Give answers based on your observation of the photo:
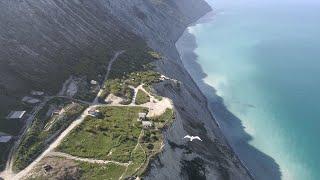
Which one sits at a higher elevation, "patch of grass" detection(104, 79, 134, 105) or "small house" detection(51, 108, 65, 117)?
"small house" detection(51, 108, 65, 117)

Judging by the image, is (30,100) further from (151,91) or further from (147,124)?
(151,91)

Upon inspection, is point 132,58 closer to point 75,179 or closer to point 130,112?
point 130,112

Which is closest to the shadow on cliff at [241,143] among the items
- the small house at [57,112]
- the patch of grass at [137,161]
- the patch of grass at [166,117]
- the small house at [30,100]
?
the patch of grass at [166,117]

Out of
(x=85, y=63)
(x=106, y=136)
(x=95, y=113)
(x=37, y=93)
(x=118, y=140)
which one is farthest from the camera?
(x=85, y=63)

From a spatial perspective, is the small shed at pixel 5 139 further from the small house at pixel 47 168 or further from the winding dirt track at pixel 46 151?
the small house at pixel 47 168

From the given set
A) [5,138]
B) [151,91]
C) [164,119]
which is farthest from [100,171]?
[151,91]

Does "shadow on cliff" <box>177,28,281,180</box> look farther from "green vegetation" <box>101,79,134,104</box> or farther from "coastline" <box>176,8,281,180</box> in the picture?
"green vegetation" <box>101,79,134,104</box>

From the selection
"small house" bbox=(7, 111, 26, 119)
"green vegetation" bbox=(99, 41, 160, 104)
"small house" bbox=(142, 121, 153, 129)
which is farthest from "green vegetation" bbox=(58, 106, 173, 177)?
"green vegetation" bbox=(99, 41, 160, 104)
